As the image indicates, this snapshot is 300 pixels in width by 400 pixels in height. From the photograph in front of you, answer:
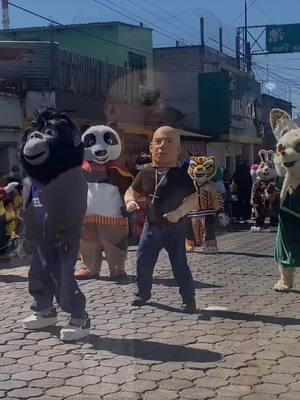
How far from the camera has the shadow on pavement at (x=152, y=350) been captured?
17.5 ft

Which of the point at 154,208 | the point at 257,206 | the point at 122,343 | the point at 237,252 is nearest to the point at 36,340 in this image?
the point at 122,343

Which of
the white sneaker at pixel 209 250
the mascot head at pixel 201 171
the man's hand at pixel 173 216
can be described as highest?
the mascot head at pixel 201 171

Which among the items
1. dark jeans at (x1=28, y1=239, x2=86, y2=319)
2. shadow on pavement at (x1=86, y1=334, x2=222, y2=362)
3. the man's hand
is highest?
the man's hand

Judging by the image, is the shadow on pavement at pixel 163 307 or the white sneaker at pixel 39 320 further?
the shadow on pavement at pixel 163 307

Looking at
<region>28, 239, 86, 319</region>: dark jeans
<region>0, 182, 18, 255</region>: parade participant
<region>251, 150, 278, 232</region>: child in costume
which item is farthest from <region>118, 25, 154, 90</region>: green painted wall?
<region>28, 239, 86, 319</region>: dark jeans

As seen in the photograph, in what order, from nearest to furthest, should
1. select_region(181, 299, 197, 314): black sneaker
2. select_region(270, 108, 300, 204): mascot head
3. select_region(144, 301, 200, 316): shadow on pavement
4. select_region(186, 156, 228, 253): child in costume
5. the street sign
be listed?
1. select_region(181, 299, 197, 314): black sneaker
2. select_region(144, 301, 200, 316): shadow on pavement
3. select_region(270, 108, 300, 204): mascot head
4. select_region(186, 156, 228, 253): child in costume
5. the street sign

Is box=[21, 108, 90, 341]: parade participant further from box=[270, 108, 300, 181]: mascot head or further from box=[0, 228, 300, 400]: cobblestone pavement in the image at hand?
box=[270, 108, 300, 181]: mascot head

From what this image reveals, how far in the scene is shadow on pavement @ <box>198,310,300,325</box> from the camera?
6383 millimetres

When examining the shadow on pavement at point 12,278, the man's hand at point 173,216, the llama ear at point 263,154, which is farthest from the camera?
the llama ear at point 263,154

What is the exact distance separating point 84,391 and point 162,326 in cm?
167

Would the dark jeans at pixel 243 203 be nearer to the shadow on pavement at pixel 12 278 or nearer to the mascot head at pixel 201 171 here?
the mascot head at pixel 201 171

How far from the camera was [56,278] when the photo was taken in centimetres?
606

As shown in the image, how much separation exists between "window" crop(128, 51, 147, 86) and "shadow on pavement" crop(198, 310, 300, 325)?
17794mm

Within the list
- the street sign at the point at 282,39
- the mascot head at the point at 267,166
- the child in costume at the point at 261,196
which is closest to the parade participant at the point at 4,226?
the mascot head at the point at 267,166
